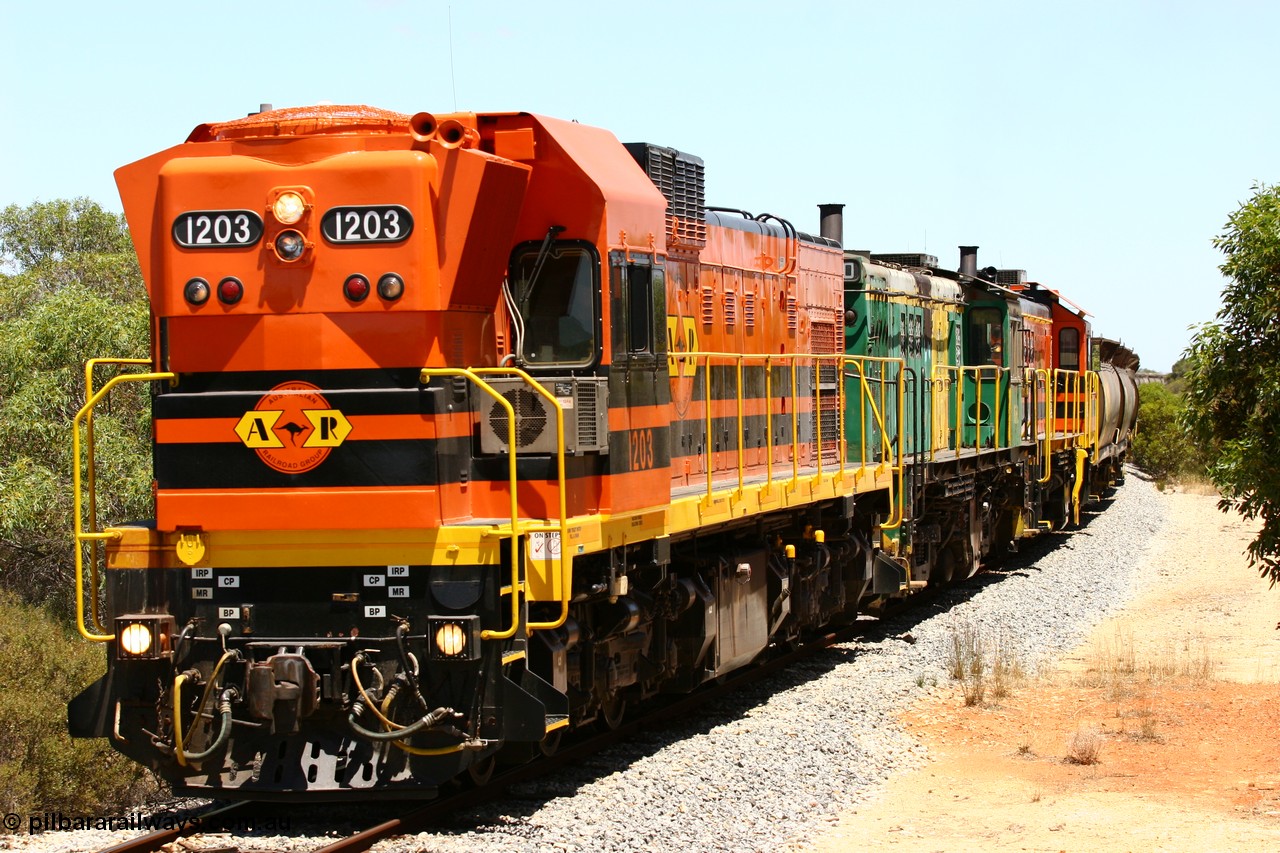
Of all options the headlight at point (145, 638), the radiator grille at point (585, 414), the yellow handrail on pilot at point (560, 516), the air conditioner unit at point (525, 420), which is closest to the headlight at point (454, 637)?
the yellow handrail on pilot at point (560, 516)

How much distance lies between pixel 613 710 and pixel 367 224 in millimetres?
4251

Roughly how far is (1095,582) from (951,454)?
4.54m

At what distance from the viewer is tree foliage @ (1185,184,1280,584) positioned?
1139 centimetres

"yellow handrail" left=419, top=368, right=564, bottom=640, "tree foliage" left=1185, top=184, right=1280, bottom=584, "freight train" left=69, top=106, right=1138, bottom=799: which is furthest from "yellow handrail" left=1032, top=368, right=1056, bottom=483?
"yellow handrail" left=419, top=368, right=564, bottom=640

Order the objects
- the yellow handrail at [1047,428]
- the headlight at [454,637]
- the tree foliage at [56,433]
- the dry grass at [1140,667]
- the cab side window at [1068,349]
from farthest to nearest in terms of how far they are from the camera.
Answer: the cab side window at [1068,349] < the yellow handrail at [1047,428] < the tree foliage at [56,433] < the dry grass at [1140,667] < the headlight at [454,637]

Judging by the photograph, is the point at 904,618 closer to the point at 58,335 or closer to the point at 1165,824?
the point at 1165,824

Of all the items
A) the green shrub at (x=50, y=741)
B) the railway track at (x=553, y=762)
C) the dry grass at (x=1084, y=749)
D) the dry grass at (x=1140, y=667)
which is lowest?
the green shrub at (x=50, y=741)

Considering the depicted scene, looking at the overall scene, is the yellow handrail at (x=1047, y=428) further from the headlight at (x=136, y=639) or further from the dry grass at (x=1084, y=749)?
the headlight at (x=136, y=639)

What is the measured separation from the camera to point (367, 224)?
809 centimetres

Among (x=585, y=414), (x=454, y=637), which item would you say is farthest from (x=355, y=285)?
(x=454, y=637)

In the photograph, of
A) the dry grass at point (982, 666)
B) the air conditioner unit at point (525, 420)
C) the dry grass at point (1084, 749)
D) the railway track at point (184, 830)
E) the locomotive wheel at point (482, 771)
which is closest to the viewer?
the railway track at point (184, 830)

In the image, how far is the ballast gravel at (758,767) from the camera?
8.14m

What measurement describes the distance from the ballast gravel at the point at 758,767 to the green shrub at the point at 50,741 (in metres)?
5.93

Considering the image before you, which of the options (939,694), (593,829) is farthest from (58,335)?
(593,829)
